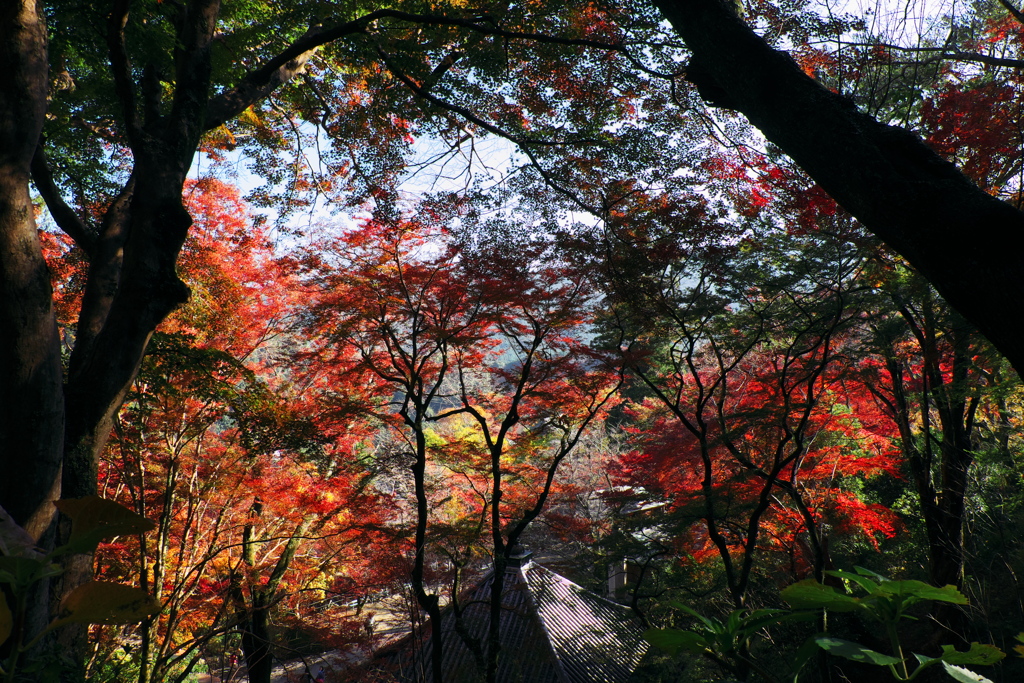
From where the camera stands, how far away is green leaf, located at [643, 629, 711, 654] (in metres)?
0.68

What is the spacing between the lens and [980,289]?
1646mm

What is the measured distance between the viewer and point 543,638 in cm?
816

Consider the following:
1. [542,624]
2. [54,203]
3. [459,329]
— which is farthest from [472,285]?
[542,624]


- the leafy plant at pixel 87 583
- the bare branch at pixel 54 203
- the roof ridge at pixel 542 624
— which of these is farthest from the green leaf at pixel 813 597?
the roof ridge at pixel 542 624

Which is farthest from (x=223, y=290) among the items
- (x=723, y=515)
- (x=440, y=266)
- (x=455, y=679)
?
(x=723, y=515)

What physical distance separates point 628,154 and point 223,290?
217 inches

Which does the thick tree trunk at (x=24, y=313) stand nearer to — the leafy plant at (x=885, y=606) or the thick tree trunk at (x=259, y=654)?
the leafy plant at (x=885, y=606)

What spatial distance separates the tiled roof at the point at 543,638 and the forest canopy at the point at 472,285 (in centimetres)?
112

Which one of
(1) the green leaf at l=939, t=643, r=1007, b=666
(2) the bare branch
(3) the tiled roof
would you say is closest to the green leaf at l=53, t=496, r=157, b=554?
(1) the green leaf at l=939, t=643, r=1007, b=666

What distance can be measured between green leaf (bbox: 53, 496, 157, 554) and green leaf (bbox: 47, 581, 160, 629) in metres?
0.04

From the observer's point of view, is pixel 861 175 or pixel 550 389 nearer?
pixel 861 175

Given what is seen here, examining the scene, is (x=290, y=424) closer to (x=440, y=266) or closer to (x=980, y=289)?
(x=440, y=266)

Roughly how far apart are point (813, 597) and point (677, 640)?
0.54 feet

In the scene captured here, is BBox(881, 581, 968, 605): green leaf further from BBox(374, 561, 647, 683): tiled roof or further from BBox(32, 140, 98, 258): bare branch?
BBox(374, 561, 647, 683): tiled roof
